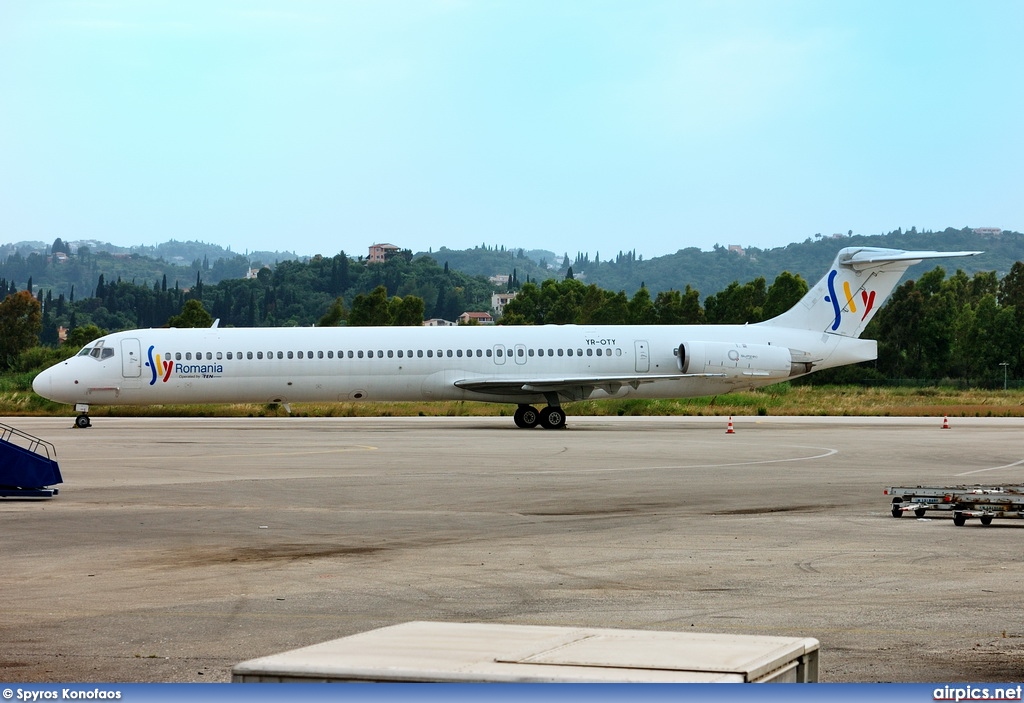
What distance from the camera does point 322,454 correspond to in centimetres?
2719

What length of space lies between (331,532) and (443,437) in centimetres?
1768

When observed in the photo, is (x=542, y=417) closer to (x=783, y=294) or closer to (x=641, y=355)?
(x=641, y=355)

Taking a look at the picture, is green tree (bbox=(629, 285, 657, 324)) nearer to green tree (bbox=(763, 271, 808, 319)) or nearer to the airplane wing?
green tree (bbox=(763, 271, 808, 319))

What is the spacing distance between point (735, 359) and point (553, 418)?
5971mm

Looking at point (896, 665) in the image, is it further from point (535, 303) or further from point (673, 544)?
point (535, 303)

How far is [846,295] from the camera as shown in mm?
40344

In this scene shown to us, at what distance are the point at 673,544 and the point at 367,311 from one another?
7433 cm

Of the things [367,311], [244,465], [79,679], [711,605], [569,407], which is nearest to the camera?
[79,679]

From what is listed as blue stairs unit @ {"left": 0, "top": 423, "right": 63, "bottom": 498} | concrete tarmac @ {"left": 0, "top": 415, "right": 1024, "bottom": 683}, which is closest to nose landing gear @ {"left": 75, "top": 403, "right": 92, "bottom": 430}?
concrete tarmac @ {"left": 0, "top": 415, "right": 1024, "bottom": 683}

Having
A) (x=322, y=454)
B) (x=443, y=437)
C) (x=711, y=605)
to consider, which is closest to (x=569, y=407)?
(x=443, y=437)

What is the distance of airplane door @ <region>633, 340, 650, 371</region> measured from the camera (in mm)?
38969

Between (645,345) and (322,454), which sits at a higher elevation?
(645,345)

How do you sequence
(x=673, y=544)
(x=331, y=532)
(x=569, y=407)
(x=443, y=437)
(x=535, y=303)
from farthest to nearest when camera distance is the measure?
1. (x=535, y=303)
2. (x=569, y=407)
3. (x=443, y=437)
4. (x=331, y=532)
5. (x=673, y=544)

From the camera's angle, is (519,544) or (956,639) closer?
(956,639)
